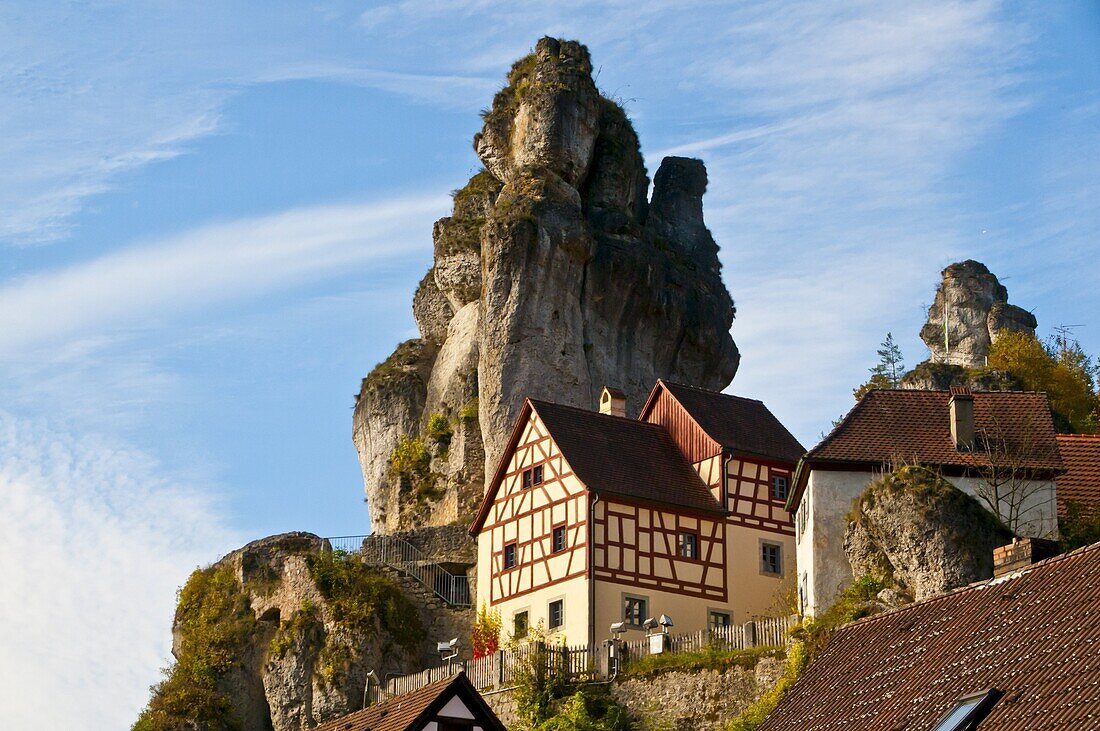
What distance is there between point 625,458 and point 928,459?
34.6 ft

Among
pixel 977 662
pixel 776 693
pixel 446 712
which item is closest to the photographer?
pixel 977 662

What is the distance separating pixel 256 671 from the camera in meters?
59.3

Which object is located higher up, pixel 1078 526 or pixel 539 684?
pixel 1078 526

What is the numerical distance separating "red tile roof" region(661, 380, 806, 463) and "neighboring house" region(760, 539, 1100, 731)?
22161mm

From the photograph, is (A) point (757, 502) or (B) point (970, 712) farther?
(A) point (757, 502)

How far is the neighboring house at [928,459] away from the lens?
4647 centimetres

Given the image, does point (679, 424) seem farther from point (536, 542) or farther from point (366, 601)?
point (366, 601)

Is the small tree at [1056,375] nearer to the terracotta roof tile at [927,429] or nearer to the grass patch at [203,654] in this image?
the terracotta roof tile at [927,429]

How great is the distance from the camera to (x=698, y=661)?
151 feet

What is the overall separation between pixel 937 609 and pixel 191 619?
33.6m

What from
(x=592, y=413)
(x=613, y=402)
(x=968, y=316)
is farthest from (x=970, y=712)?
(x=968, y=316)

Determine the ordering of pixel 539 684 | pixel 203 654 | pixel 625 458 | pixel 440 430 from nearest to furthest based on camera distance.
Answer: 1. pixel 539 684
2. pixel 625 458
3. pixel 203 654
4. pixel 440 430

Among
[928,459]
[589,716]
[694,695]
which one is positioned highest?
[928,459]

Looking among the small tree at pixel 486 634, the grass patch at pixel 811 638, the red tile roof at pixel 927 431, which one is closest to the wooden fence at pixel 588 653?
the grass patch at pixel 811 638
